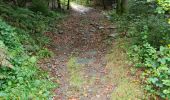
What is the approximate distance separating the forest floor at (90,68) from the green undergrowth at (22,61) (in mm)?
411

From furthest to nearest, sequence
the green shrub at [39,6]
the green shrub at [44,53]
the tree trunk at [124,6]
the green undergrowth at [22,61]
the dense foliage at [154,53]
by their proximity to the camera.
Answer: the tree trunk at [124,6], the green shrub at [39,6], the green shrub at [44,53], the dense foliage at [154,53], the green undergrowth at [22,61]

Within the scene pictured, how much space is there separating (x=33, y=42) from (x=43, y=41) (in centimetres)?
90

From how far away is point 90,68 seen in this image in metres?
9.56

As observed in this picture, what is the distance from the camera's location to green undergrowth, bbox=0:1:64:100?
723 cm

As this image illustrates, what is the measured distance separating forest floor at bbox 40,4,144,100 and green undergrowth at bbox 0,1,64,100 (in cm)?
41

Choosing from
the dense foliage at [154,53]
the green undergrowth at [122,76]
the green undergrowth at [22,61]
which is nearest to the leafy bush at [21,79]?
the green undergrowth at [22,61]

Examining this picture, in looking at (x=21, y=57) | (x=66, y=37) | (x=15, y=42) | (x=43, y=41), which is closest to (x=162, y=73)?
(x=21, y=57)

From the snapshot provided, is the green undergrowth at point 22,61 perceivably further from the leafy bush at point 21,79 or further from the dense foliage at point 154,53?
the dense foliage at point 154,53

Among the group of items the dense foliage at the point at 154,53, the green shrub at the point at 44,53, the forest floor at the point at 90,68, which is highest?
the dense foliage at the point at 154,53

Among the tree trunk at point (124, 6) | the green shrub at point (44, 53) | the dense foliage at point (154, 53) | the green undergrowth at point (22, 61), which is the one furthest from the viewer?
the tree trunk at point (124, 6)

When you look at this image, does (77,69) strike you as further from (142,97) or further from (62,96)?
(142,97)

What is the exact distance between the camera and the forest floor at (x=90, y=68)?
787 centimetres

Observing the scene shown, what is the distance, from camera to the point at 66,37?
1356 cm

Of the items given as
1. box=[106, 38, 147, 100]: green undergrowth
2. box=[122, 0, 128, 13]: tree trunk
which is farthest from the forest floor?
box=[122, 0, 128, 13]: tree trunk
